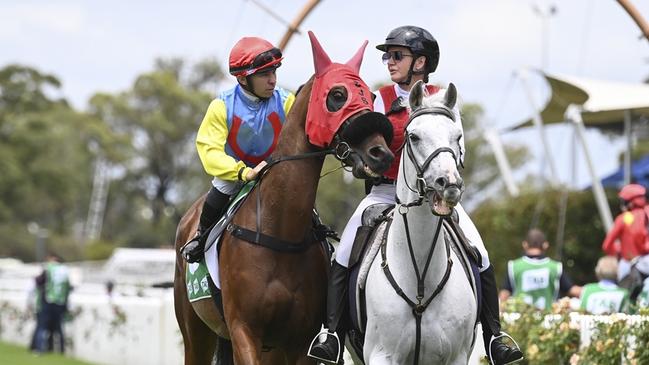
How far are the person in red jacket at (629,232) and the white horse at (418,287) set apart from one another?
599cm

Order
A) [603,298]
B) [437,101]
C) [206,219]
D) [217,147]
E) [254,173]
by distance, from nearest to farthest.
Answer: [437,101], [254,173], [217,147], [206,219], [603,298]

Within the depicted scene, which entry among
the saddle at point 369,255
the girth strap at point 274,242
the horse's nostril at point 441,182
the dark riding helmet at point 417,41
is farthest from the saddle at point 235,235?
the horse's nostril at point 441,182

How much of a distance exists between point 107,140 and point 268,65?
63354 mm

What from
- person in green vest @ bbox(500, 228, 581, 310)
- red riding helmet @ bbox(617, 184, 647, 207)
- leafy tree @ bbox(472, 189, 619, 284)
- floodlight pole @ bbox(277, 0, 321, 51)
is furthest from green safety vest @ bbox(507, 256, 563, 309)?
leafy tree @ bbox(472, 189, 619, 284)

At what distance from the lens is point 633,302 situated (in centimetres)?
1146

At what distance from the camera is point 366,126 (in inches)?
274

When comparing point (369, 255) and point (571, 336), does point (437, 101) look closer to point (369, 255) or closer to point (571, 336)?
point (369, 255)

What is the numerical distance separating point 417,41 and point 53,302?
49.9 feet

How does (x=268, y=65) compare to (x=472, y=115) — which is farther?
(x=472, y=115)

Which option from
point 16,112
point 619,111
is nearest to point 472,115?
point 16,112

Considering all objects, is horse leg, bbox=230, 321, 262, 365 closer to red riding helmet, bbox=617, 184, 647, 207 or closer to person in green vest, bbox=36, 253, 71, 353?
red riding helmet, bbox=617, 184, 647, 207

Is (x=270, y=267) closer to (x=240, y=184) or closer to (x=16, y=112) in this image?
(x=240, y=184)

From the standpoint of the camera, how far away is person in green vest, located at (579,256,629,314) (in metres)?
11.3

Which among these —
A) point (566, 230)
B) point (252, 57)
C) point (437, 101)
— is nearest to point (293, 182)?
point (252, 57)
